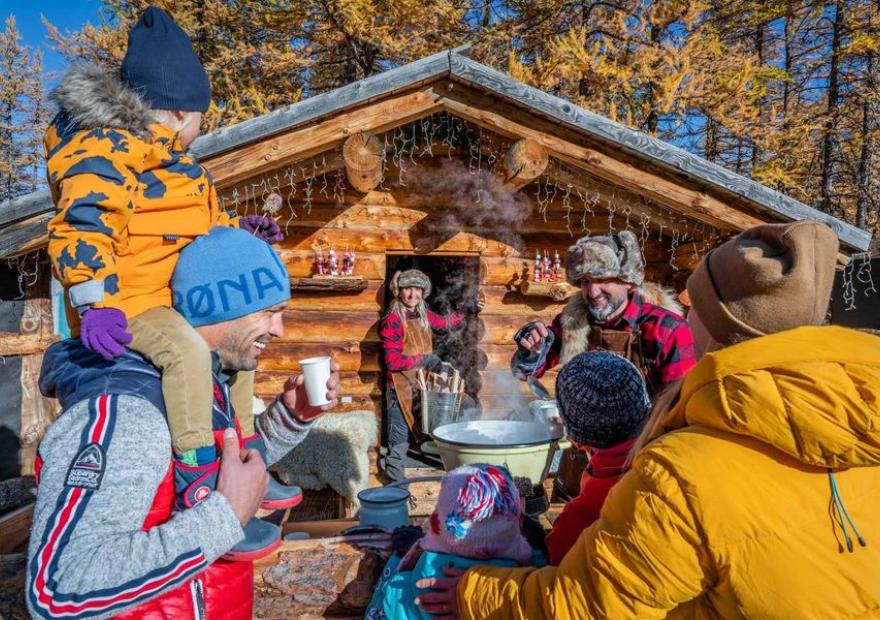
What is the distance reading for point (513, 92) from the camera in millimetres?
4590

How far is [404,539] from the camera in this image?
2084mm

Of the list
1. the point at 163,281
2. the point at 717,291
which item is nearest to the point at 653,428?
the point at 717,291

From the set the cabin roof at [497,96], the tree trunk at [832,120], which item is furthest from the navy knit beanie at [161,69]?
the tree trunk at [832,120]

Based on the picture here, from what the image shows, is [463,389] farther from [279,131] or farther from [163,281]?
[163,281]

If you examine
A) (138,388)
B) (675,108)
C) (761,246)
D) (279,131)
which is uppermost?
(675,108)

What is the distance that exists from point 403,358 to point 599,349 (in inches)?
119

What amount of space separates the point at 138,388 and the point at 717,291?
153 centimetres

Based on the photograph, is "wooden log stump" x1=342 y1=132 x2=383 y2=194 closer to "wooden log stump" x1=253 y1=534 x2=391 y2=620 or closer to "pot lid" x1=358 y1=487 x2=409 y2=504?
"pot lid" x1=358 y1=487 x2=409 y2=504

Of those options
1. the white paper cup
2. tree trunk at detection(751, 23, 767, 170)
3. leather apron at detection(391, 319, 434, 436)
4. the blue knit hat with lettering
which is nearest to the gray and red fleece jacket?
the blue knit hat with lettering

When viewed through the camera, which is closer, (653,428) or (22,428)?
(653,428)

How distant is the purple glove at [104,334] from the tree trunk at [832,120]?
54.5ft

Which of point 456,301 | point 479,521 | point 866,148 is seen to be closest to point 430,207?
point 456,301

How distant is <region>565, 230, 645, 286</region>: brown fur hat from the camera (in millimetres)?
3641

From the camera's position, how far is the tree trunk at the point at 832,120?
13922 mm
